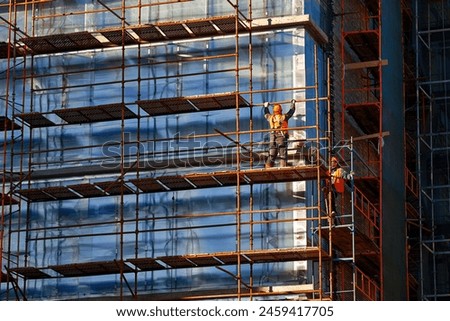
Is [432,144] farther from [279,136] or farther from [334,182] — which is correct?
[279,136]

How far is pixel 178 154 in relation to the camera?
42.3 meters

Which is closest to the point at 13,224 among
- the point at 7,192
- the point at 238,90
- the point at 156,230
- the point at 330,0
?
the point at 7,192

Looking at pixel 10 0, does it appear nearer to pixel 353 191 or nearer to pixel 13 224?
pixel 13 224

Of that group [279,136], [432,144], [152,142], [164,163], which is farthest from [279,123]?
[432,144]

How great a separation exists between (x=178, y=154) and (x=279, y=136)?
10.7 feet

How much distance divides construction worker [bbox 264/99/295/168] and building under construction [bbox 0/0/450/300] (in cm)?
46

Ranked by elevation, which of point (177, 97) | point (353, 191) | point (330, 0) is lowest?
point (353, 191)

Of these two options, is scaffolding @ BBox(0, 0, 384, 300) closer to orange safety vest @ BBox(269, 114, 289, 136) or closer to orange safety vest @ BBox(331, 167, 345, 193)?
orange safety vest @ BBox(269, 114, 289, 136)

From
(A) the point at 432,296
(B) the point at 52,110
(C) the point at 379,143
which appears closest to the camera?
(B) the point at 52,110

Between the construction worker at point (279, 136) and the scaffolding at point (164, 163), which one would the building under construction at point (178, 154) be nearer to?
the scaffolding at point (164, 163)

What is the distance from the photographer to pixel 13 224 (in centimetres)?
4347

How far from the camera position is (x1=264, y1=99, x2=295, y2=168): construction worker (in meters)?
40.4

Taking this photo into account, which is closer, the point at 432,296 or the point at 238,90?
the point at 238,90

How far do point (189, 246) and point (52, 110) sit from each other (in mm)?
5723
